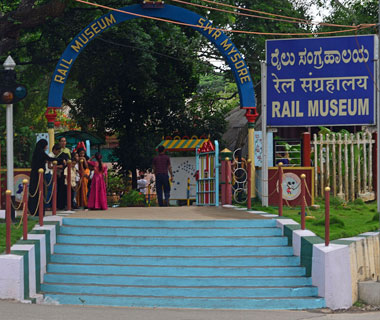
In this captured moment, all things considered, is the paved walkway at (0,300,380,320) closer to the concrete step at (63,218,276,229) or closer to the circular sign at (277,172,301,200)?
the concrete step at (63,218,276,229)

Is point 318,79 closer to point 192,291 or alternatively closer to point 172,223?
point 172,223

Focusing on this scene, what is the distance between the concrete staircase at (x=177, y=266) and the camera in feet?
40.2

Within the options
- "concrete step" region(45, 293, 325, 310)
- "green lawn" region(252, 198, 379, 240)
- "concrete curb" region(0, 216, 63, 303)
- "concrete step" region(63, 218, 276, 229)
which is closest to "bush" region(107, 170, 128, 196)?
"green lawn" region(252, 198, 379, 240)

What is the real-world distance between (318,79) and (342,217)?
3672mm

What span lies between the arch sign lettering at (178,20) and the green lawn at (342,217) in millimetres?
3284

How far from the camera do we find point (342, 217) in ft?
56.6

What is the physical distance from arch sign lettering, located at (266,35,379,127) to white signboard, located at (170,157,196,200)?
27.6 ft

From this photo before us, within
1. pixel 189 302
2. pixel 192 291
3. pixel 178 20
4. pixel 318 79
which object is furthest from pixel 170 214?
pixel 178 20

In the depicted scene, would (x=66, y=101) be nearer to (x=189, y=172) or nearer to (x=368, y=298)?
(x=189, y=172)

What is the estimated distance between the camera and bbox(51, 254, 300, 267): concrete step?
527 inches

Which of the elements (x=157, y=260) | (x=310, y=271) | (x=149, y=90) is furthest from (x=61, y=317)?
(x=149, y=90)

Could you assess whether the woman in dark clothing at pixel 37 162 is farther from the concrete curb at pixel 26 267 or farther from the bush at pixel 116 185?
the bush at pixel 116 185

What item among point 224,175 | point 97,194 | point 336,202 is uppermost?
point 224,175

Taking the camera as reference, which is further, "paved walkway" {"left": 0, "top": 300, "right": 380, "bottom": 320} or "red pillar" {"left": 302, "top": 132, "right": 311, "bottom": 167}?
"red pillar" {"left": 302, "top": 132, "right": 311, "bottom": 167}
